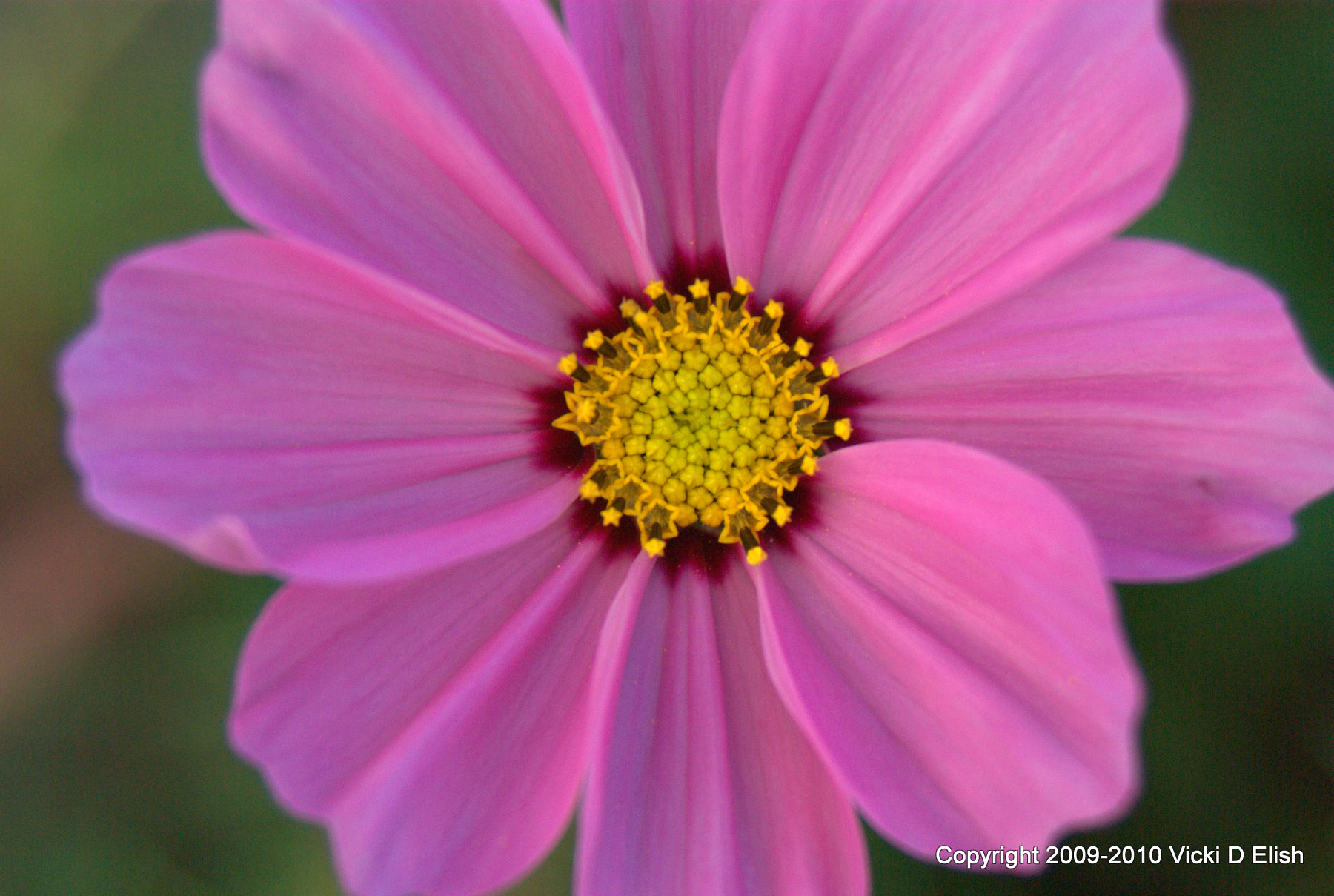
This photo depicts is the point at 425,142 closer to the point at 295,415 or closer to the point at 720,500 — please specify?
the point at 295,415

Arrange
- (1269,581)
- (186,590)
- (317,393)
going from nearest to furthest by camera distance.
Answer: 1. (317,393)
2. (1269,581)
3. (186,590)

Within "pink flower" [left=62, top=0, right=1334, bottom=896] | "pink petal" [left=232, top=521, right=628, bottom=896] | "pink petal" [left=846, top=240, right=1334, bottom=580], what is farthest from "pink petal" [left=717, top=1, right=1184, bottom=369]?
Answer: "pink petal" [left=232, top=521, right=628, bottom=896]

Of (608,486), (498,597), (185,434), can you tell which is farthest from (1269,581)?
(185,434)

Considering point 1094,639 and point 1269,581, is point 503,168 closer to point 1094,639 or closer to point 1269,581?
point 1094,639

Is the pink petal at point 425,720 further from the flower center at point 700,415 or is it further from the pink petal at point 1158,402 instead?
the pink petal at point 1158,402

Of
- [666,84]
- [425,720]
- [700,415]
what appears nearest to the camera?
[425,720]

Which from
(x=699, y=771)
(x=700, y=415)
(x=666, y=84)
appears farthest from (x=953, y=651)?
(x=666, y=84)
